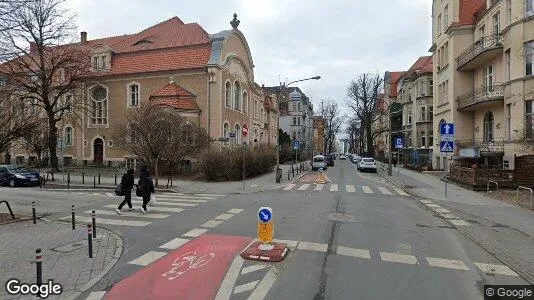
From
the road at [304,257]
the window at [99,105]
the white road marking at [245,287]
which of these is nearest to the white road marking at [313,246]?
the road at [304,257]

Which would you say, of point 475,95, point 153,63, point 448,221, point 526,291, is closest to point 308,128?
point 153,63

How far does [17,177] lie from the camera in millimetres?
25125

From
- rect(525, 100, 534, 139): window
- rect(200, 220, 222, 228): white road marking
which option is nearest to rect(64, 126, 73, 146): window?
rect(200, 220, 222, 228): white road marking

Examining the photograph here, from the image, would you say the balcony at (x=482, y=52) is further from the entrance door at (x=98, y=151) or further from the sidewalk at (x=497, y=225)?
the entrance door at (x=98, y=151)

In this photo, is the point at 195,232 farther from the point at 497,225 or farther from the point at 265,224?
the point at 497,225

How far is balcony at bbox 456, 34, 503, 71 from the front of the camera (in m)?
27.1

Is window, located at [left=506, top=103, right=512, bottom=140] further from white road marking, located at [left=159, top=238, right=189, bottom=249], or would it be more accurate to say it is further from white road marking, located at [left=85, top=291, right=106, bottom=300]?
white road marking, located at [left=85, top=291, right=106, bottom=300]

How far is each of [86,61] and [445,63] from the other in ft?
113

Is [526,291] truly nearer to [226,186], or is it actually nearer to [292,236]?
[292,236]

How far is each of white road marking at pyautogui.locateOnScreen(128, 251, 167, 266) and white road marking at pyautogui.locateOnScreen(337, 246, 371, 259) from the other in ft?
13.0

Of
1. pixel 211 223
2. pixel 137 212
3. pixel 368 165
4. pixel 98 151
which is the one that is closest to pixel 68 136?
pixel 98 151

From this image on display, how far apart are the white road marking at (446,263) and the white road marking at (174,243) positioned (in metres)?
5.65

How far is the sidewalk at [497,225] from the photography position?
8.45 metres

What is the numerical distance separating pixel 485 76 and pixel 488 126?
396cm
